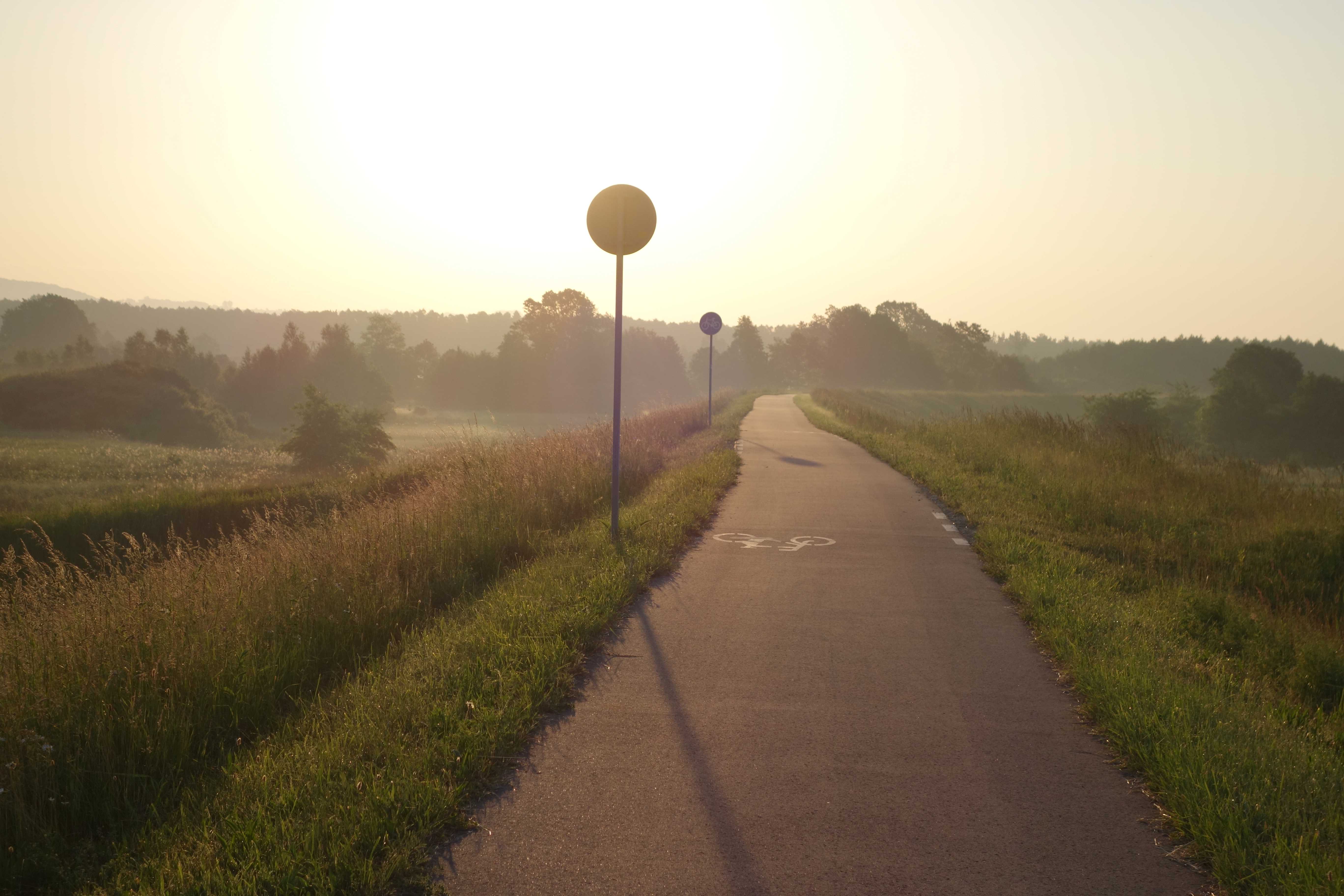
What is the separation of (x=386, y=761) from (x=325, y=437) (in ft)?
124

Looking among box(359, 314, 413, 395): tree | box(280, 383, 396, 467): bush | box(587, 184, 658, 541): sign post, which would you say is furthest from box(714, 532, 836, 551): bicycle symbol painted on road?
box(359, 314, 413, 395): tree

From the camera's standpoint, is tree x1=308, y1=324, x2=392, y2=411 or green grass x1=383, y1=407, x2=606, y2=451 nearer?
green grass x1=383, y1=407, x2=606, y2=451

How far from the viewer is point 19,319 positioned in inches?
3895

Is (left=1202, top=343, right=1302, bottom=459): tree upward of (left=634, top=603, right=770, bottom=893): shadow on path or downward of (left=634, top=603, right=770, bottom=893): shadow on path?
upward

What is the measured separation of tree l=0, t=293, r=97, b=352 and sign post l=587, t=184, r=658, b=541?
112 metres

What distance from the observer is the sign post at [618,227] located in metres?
9.06

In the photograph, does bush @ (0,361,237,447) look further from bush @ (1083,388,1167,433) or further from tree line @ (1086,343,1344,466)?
tree line @ (1086,343,1344,466)

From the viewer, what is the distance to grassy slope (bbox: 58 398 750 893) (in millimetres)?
2908

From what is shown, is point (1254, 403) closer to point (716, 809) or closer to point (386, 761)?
point (716, 809)

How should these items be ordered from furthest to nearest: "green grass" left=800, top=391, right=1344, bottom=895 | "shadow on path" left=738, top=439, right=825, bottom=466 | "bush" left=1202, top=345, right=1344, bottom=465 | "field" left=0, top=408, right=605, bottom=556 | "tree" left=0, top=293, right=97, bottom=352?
"tree" left=0, top=293, right=97, bottom=352 < "bush" left=1202, top=345, right=1344, bottom=465 < "field" left=0, top=408, right=605, bottom=556 < "shadow on path" left=738, top=439, right=825, bottom=466 < "green grass" left=800, top=391, right=1344, bottom=895

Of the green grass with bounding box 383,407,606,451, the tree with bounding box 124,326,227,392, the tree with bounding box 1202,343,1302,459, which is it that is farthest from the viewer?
the tree with bounding box 124,326,227,392

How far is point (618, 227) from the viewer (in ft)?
29.6

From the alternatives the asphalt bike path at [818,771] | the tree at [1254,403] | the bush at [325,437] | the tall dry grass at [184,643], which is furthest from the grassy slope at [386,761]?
the tree at [1254,403]

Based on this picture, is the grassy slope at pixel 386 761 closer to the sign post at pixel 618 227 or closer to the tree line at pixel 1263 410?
the sign post at pixel 618 227
